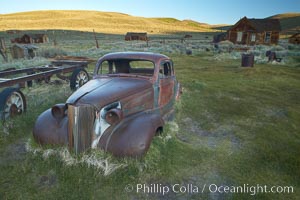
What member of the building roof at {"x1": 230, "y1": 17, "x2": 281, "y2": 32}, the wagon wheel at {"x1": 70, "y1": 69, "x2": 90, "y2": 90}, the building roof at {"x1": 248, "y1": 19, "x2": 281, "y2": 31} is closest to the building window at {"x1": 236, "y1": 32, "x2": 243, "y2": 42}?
the building roof at {"x1": 230, "y1": 17, "x2": 281, "y2": 32}

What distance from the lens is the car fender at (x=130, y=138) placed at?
3.81 metres

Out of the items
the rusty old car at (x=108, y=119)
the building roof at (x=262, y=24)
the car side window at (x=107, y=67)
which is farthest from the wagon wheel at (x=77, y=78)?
the building roof at (x=262, y=24)

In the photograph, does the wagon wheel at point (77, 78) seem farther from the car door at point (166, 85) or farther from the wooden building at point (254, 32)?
the wooden building at point (254, 32)

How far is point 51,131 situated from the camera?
13.9 feet

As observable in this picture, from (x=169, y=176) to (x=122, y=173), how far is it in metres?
0.79

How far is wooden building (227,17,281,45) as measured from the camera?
129ft

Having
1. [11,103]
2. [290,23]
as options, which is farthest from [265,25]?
[290,23]

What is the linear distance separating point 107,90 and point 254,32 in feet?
134

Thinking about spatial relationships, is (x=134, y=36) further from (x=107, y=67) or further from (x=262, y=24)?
(x=107, y=67)

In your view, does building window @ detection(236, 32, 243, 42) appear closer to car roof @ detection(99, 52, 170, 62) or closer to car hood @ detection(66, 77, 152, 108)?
car roof @ detection(99, 52, 170, 62)

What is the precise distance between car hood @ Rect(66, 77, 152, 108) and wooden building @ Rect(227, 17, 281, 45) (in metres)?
39.6

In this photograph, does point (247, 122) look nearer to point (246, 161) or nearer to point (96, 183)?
point (246, 161)

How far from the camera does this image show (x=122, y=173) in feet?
12.6

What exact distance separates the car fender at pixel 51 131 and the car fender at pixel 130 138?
862 mm
